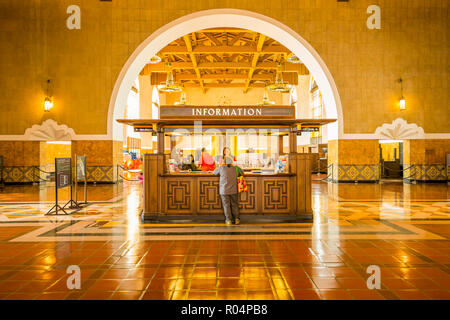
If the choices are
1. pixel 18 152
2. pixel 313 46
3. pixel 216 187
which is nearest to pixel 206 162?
pixel 216 187

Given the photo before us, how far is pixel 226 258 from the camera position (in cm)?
371

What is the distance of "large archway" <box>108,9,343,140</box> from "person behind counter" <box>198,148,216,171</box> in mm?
6033

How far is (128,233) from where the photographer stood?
A: 16.3 feet

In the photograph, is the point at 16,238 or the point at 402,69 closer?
the point at 16,238

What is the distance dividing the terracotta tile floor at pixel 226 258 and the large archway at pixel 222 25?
21.9ft

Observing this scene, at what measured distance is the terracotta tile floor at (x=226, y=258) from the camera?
2812 mm

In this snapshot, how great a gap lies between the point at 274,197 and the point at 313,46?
27.2ft

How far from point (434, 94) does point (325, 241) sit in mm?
11104

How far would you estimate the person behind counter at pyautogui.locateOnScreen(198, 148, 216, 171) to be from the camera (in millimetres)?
7272

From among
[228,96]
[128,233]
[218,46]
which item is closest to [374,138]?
[218,46]

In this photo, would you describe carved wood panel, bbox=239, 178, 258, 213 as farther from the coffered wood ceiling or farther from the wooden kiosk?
the coffered wood ceiling
